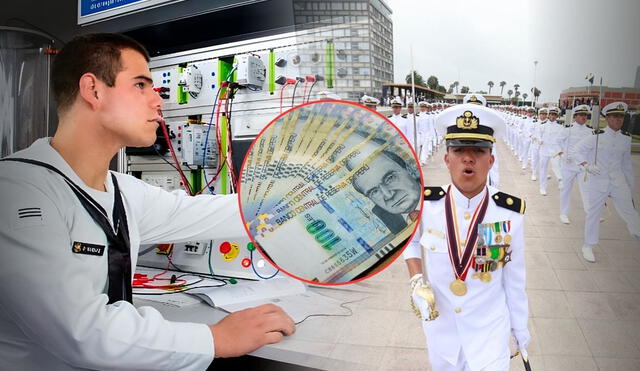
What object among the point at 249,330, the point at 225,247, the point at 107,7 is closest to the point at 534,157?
the point at 249,330

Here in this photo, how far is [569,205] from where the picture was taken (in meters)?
0.94

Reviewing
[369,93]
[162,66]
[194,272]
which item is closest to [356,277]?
[369,93]

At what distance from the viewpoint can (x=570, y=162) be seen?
3.19 ft

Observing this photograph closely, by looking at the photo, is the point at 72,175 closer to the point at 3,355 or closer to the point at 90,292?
the point at 90,292

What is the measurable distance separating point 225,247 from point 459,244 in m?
0.91

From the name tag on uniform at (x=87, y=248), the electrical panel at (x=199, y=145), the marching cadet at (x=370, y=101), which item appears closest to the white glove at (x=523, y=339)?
the marching cadet at (x=370, y=101)

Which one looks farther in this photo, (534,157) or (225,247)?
(225,247)

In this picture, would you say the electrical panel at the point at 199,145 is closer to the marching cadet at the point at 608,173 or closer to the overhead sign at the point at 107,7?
the overhead sign at the point at 107,7

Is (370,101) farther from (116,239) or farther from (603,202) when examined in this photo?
(116,239)

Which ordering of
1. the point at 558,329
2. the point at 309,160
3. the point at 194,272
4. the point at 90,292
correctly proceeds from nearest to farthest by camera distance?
1. the point at 90,292
2. the point at 558,329
3. the point at 309,160
4. the point at 194,272

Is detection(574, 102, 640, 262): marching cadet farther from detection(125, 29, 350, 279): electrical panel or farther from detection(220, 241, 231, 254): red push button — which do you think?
detection(220, 241, 231, 254): red push button

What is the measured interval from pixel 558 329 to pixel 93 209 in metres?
1.08

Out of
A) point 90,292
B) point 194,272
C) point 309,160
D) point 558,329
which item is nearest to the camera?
point 90,292

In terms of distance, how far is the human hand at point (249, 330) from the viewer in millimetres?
996
